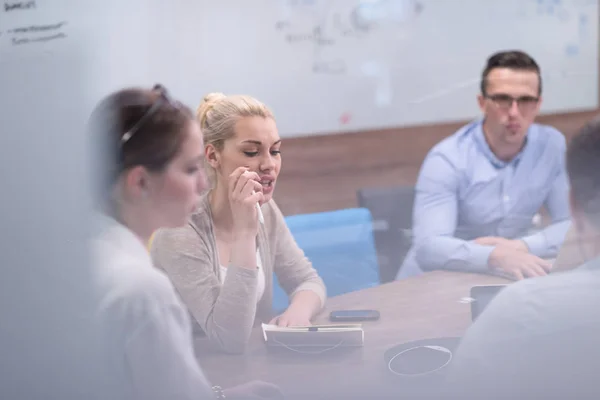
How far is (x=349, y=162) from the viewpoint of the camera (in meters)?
1.61

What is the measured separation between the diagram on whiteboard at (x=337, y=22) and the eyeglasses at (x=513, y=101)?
0.81 ft

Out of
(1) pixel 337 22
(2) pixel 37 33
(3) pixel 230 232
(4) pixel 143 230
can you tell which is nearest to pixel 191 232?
(3) pixel 230 232

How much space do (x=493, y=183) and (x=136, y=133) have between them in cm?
84

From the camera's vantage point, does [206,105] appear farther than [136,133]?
Yes

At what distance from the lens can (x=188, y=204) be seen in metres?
1.12

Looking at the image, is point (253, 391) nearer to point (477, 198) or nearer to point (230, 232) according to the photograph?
point (230, 232)

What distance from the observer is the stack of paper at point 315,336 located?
123cm

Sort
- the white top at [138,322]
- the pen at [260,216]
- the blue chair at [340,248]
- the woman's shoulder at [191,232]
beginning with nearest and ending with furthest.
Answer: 1. the white top at [138,322]
2. the woman's shoulder at [191,232]
3. the pen at [260,216]
4. the blue chair at [340,248]

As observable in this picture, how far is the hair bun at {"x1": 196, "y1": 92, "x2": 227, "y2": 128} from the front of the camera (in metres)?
1.21

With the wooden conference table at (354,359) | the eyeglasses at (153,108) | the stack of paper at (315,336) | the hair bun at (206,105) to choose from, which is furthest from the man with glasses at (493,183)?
the eyeglasses at (153,108)

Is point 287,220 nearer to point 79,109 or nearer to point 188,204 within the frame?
point 188,204

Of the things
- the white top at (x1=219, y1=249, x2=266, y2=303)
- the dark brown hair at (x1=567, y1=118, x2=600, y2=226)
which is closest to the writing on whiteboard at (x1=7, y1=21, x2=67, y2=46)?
the white top at (x1=219, y1=249, x2=266, y2=303)

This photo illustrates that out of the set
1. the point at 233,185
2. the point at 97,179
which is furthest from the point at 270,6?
the point at 97,179

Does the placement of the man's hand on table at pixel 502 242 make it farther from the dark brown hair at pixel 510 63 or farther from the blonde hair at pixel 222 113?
the blonde hair at pixel 222 113
